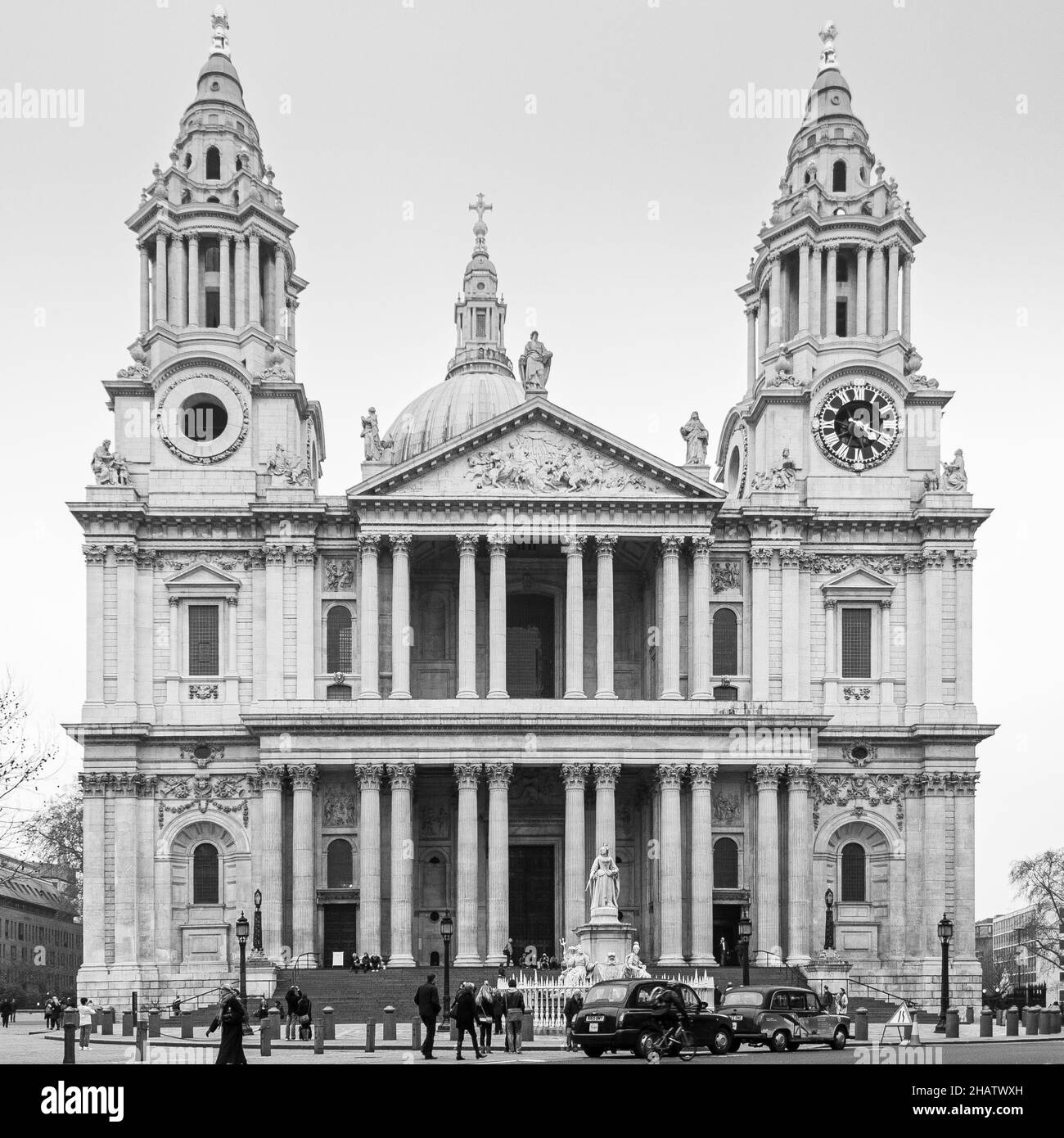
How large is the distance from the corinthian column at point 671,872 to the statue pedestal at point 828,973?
4564 mm

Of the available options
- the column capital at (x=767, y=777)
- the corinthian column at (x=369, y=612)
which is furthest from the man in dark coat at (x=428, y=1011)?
the column capital at (x=767, y=777)

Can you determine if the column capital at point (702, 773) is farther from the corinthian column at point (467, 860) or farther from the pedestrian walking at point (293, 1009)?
the pedestrian walking at point (293, 1009)

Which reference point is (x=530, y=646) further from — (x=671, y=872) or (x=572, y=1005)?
(x=572, y=1005)

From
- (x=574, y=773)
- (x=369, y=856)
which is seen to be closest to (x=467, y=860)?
(x=369, y=856)

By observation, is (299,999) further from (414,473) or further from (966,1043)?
(414,473)

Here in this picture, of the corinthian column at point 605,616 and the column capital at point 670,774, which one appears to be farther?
the corinthian column at point 605,616

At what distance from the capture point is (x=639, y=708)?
69.9 m

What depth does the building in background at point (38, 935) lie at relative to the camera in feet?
437

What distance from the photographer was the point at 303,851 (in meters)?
69.1

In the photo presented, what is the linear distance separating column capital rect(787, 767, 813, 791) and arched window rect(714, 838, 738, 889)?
122 inches

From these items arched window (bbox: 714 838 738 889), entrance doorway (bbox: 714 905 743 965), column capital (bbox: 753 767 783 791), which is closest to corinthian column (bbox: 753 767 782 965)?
column capital (bbox: 753 767 783 791)

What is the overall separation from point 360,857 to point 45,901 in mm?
92775

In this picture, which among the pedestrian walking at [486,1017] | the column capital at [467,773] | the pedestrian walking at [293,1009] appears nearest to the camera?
the pedestrian walking at [486,1017]

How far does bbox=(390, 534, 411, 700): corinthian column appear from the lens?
70375 mm
